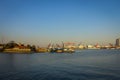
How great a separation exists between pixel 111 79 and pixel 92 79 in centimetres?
245

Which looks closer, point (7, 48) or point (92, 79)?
point (92, 79)

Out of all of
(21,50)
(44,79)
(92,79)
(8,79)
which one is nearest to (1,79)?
(8,79)

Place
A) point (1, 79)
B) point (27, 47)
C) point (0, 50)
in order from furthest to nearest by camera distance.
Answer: point (27, 47)
point (0, 50)
point (1, 79)

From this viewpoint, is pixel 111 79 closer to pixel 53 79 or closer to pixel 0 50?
pixel 53 79

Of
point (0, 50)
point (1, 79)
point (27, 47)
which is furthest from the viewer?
point (27, 47)

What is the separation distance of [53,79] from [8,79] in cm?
570

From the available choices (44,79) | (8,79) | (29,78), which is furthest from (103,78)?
(8,79)

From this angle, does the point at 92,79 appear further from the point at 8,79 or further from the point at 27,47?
the point at 27,47

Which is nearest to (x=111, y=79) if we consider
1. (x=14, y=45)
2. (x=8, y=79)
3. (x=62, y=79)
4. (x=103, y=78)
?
(x=103, y=78)

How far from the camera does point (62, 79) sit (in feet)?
73.6

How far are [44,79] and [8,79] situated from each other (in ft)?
14.9

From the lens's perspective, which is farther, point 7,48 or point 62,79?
point 7,48

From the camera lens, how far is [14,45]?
129 m

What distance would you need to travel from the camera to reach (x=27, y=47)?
436 ft
